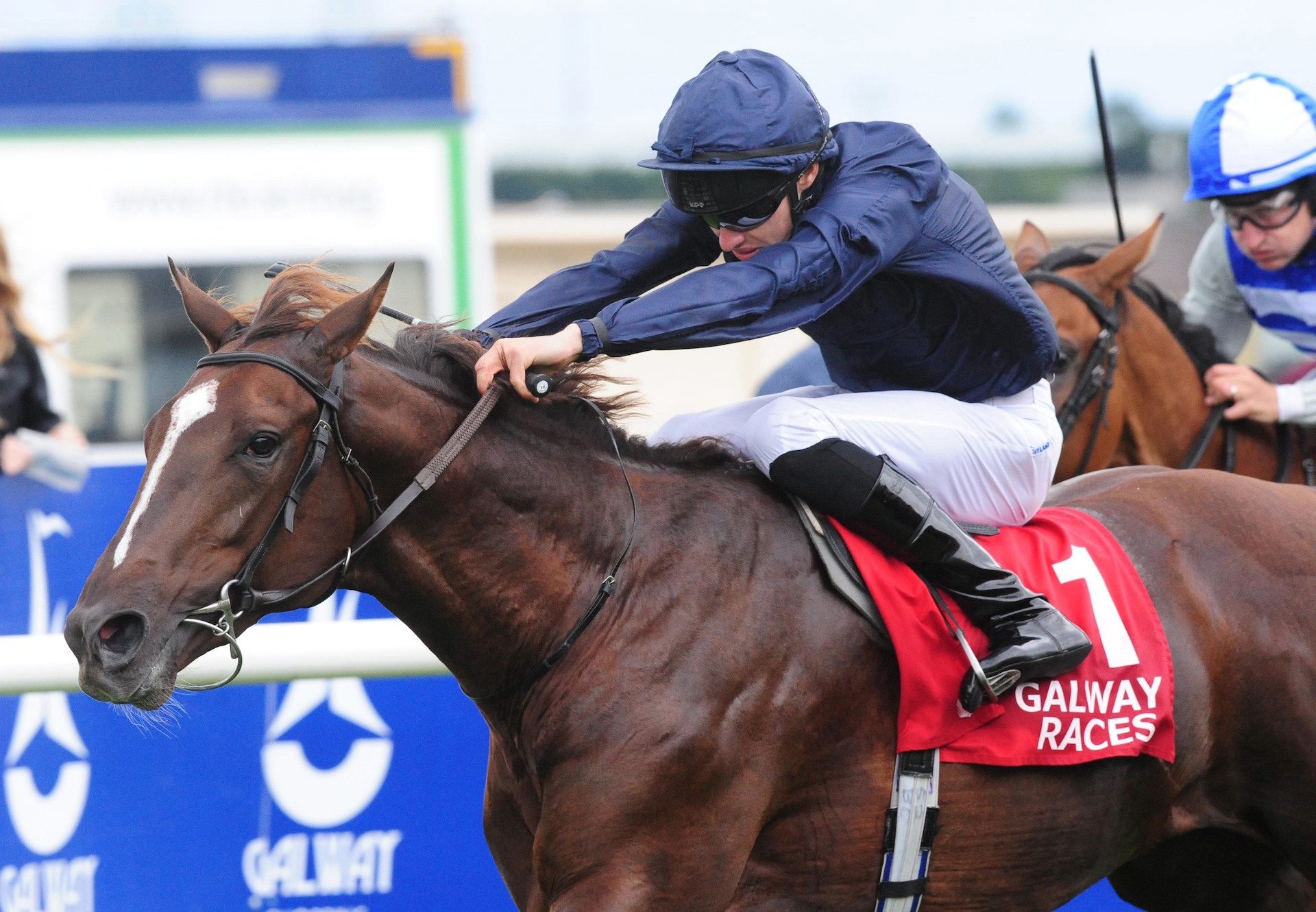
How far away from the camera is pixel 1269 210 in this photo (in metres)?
4.65

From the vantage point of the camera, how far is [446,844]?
445 centimetres

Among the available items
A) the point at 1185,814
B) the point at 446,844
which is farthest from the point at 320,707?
the point at 1185,814

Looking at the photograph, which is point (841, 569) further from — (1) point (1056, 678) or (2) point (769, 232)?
(2) point (769, 232)

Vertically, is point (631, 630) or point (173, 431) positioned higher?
point (173, 431)

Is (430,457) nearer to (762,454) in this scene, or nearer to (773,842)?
(762,454)

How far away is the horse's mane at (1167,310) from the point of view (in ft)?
16.9

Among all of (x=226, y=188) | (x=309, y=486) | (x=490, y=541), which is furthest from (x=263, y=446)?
(x=226, y=188)

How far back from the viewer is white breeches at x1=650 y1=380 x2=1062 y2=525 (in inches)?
128

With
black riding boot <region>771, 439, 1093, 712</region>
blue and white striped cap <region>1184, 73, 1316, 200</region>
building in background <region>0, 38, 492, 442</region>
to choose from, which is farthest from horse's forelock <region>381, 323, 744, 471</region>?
building in background <region>0, 38, 492, 442</region>

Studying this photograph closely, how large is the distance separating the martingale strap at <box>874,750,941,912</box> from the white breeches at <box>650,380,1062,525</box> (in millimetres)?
577

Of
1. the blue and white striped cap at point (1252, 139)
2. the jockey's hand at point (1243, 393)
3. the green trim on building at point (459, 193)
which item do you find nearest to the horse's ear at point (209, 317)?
the blue and white striped cap at point (1252, 139)

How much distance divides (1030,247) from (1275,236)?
3.37 feet

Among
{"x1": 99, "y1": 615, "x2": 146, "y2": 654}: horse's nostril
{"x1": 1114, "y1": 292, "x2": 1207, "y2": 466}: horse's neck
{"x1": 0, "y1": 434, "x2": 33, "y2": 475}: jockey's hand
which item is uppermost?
{"x1": 99, "y1": 615, "x2": 146, "y2": 654}: horse's nostril

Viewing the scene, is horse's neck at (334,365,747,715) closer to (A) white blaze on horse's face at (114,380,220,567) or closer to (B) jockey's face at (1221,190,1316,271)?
(A) white blaze on horse's face at (114,380,220,567)
